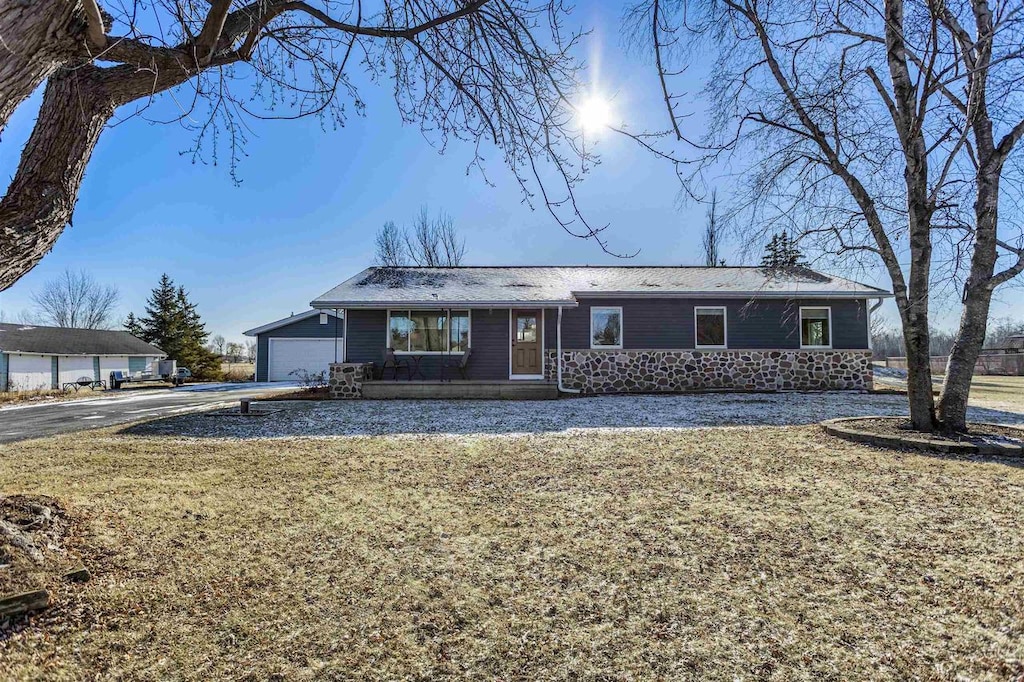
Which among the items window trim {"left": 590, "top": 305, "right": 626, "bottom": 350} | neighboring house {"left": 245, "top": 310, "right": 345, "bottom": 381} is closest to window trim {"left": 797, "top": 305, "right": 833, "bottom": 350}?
window trim {"left": 590, "top": 305, "right": 626, "bottom": 350}

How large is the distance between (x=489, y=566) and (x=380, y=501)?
1517 millimetres

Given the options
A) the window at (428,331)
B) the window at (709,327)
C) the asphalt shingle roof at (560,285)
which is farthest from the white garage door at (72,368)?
the window at (709,327)

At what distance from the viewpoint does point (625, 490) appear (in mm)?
4207

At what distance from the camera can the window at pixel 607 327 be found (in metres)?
13.3

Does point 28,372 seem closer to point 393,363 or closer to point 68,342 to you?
point 68,342

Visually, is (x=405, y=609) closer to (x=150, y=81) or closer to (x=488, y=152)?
(x=488, y=152)

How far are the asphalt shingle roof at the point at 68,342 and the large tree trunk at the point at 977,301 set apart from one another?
1232 inches

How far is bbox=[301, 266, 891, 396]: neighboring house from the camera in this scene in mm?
13016

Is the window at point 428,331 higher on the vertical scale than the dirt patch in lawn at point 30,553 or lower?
higher

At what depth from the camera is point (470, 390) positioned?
11945 mm

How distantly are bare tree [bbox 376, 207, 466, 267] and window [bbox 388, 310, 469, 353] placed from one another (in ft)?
54.9

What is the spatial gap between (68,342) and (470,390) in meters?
25.8

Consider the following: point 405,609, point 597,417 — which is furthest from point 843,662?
point 597,417

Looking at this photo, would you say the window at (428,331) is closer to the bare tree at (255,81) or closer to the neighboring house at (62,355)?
the bare tree at (255,81)
